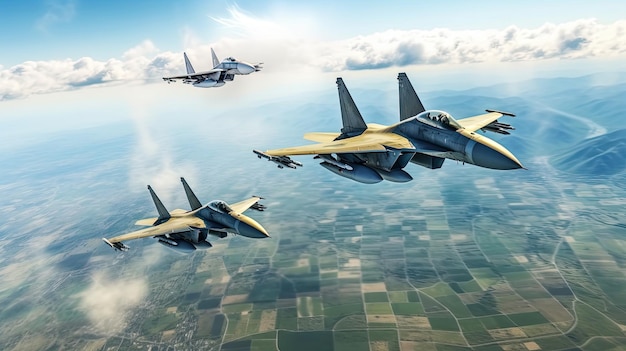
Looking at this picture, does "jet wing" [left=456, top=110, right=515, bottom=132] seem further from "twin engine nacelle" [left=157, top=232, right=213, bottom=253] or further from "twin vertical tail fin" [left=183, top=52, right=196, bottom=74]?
"twin vertical tail fin" [left=183, top=52, right=196, bottom=74]

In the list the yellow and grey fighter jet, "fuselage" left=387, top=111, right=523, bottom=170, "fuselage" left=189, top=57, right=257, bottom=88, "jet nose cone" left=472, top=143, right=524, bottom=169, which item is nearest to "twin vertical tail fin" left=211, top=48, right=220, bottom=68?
"fuselage" left=189, top=57, right=257, bottom=88

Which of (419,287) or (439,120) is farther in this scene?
(419,287)

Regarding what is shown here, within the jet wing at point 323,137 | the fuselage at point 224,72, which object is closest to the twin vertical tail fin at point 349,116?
the jet wing at point 323,137

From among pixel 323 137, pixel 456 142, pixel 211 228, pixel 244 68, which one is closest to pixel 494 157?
pixel 456 142

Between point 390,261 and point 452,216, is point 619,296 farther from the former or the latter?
point 452,216

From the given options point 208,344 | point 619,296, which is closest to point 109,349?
point 208,344

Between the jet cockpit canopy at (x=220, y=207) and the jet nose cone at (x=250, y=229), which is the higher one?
the jet cockpit canopy at (x=220, y=207)

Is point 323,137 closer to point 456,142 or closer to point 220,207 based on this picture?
point 220,207

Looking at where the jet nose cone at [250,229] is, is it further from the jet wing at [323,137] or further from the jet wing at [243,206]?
the jet wing at [323,137]
